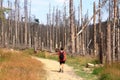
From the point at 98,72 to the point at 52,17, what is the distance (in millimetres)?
68572

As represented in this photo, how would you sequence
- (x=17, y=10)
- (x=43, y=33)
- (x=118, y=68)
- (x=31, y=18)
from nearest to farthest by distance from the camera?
(x=118, y=68) < (x=17, y=10) < (x=31, y=18) < (x=43, y=33)

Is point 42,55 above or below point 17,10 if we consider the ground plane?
below

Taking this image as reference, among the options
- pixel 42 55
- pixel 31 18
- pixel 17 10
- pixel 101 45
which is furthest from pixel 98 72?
pixel 31 18

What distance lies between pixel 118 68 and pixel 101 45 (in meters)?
7.11

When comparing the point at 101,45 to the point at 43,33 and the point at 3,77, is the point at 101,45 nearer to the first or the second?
the point at 3,77

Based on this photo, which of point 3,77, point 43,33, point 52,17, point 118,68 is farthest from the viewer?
point 43,33

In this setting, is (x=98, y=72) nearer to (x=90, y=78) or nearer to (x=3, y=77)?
(x=90, y=78)

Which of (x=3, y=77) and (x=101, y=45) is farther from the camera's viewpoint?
(x=101, y=45)

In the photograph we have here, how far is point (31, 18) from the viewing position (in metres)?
93.6

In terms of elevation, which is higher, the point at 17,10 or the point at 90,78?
the point at 17,10

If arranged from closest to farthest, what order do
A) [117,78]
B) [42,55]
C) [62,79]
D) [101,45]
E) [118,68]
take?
[117,78] → [62,79] → [118,68] → [101,45] → [42,55]

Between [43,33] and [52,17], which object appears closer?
[52,17]

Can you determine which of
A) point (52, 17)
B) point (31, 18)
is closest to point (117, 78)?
point (52, 17)

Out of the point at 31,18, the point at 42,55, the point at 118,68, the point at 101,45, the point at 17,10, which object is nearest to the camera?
the point at 118,68
